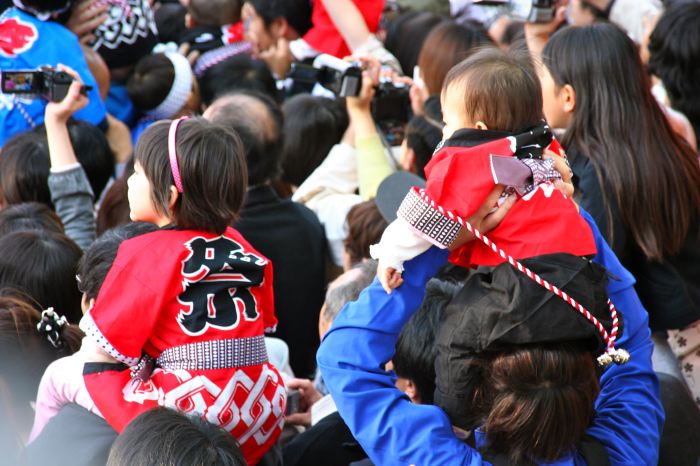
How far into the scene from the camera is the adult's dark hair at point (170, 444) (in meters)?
1.61

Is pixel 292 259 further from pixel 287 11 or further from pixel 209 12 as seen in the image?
pixel 209 12

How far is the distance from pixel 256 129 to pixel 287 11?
232 centimetres

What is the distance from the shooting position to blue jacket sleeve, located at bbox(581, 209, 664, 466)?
65.3 inches

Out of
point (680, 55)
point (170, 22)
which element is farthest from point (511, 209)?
point (170, 22)

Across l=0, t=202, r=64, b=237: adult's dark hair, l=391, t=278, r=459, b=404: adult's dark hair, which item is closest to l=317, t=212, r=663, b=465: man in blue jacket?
l=391, t=278, r=459, b=404: adult's dark hair

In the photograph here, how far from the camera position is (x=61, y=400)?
2092 mm

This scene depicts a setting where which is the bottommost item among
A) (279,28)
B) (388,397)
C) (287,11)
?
(279,28)

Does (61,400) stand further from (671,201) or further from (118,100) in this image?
(118,100)

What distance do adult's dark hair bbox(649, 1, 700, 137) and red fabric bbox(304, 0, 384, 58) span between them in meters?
1.44

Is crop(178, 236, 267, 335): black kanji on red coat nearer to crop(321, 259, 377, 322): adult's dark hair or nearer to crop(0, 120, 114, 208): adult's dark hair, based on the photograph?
crop(321, 259, 377, 322): adult's dark hair

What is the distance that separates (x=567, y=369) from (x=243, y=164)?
1.02 meters

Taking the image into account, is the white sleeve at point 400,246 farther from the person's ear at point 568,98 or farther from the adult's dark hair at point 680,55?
the adult's dark hair at point 680,55

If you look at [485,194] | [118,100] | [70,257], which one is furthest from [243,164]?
[118,100]

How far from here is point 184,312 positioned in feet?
6.70
